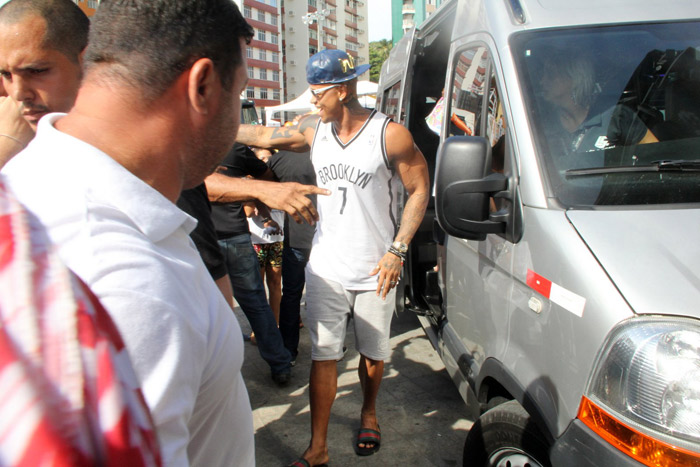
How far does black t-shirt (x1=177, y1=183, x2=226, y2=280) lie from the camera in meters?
2.19

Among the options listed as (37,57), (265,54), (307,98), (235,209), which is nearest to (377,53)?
(265,54)

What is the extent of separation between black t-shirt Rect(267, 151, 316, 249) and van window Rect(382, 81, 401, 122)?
992mm

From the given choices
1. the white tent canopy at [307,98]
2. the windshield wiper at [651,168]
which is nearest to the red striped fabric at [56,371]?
the windshield wiper at [651,168]

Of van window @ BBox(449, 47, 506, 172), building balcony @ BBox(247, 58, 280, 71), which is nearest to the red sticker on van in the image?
van window @ BBox(449, 47, 506, 172)

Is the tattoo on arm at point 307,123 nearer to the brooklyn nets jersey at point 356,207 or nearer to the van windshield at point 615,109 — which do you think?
the brooklyn nets jersey at point 356,207

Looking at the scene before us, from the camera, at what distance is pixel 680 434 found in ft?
4.50

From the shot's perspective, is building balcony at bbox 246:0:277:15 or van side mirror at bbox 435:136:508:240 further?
building balcony at bbox 246:0:277:15

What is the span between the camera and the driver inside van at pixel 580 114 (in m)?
2.07

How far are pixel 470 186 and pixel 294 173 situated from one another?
2.23 meters

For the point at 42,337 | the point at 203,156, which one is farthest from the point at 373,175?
the point at 42,337

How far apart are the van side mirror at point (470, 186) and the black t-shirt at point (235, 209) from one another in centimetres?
199

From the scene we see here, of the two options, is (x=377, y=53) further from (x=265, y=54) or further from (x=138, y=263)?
(x=138, y=263)

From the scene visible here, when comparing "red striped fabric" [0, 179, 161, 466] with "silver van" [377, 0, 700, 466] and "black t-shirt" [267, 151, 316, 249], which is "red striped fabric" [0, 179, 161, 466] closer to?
"silver van" [377, 0, 700, 466]

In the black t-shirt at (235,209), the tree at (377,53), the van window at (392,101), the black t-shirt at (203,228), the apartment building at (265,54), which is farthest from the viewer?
the tree at (377,53)
